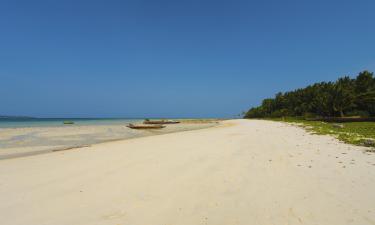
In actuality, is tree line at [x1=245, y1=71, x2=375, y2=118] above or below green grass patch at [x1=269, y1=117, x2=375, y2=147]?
above

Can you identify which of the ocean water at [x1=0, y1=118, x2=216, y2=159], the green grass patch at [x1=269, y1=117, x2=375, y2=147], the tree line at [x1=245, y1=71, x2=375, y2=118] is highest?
the tree line at [x1=245, y1=71, x2=375, y2=118]

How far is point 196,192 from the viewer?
495cm

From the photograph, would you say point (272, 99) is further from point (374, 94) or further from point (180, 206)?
point (180, 206)

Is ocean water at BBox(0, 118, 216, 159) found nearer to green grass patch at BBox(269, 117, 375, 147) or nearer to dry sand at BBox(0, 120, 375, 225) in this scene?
dry sand at BBox(0, 120, 375, 225)

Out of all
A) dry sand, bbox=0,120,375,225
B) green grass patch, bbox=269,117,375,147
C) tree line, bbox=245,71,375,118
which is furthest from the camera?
tree line, bbox=245,71,375,118

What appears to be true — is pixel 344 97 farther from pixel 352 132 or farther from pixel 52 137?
pixel 52 137

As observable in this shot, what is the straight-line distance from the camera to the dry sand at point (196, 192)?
3.77 m

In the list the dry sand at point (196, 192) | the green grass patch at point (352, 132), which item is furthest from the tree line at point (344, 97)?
the dry sand at point (196, 192)

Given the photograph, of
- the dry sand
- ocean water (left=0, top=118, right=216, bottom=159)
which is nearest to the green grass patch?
the dry sand

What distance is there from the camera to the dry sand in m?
3.77

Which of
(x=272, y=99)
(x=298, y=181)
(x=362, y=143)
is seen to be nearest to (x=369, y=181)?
(x=298, y=181)

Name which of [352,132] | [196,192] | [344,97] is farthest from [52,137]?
[344,97]

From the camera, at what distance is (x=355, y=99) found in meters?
43.1

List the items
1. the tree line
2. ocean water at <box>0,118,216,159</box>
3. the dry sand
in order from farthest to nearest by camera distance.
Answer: the tree line → ocean water at <box>0,118,216,159</box> → the dry sand
